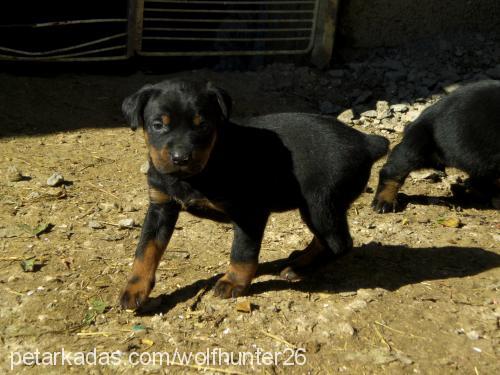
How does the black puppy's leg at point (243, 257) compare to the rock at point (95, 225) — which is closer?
the black puppy's leg at point (243, 257)

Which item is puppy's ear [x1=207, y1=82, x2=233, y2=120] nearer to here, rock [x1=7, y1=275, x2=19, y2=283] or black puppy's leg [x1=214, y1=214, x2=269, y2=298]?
black puppy's leg [x1=214, y1=214, x2=269, y2=298]

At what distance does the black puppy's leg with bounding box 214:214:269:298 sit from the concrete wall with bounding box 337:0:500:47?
5801 millimetres

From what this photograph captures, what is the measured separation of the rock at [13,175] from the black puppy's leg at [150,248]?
2035mm

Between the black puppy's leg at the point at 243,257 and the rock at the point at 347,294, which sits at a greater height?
the black puppy's leg at the point at 243,257

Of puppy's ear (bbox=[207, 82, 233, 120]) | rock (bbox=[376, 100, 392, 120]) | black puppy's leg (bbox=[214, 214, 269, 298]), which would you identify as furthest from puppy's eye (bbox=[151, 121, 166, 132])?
rock (bbox=[376, 100, 392, 120])

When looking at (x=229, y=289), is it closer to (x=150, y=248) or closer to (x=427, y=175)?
(x=150, y=248)

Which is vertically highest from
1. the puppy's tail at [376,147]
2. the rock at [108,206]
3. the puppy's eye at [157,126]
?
the puppy's eye at [157,126]

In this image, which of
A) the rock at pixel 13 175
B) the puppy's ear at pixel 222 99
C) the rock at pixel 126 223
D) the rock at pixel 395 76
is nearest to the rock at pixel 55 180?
the rock at pixel 13 175

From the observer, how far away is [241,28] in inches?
401

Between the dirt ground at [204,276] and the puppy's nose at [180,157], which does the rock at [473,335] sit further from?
the puppy's nose at [180,157]

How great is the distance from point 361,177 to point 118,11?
18.3 feet

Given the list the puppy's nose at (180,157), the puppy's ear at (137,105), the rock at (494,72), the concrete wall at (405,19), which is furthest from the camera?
the concrete wall at (405,19)

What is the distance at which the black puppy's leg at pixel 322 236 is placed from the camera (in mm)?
4840

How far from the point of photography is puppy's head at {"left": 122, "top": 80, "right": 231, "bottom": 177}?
167 inches
